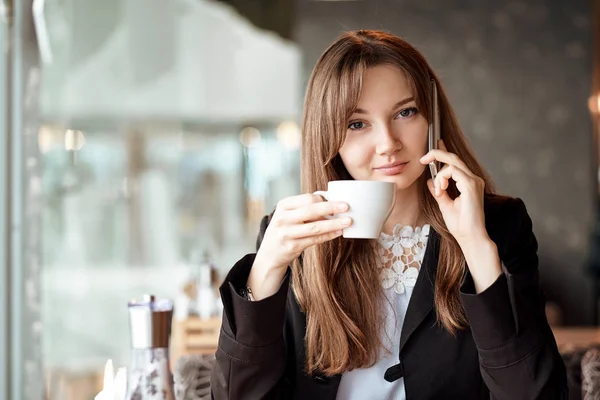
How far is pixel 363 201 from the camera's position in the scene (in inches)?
45.5

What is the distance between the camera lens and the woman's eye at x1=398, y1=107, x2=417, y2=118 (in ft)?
4.85

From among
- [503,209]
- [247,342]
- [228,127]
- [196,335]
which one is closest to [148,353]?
[247,342]

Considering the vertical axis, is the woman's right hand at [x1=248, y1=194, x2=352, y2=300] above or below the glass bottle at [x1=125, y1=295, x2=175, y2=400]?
above

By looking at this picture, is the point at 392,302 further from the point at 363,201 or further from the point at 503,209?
the point at 363,201

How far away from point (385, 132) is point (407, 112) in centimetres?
8

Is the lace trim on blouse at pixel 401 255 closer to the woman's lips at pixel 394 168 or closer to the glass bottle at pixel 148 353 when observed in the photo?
the woman's lips at pixel 394 168

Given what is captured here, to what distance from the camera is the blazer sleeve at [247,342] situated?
1276 millimetres

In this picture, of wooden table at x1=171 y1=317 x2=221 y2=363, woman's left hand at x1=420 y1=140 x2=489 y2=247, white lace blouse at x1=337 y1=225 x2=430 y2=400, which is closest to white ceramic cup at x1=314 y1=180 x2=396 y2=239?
woman's left hand at x1=420 y1=140 x2=489 y2=247

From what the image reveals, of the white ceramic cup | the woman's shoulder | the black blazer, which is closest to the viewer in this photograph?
the white ceramic cup

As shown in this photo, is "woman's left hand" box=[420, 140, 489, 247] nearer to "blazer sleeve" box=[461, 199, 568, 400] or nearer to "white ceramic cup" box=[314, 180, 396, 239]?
"blazer sleeve" box=[461, 199, 568, 400]

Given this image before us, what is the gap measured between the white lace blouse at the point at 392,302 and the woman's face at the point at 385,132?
0.20m

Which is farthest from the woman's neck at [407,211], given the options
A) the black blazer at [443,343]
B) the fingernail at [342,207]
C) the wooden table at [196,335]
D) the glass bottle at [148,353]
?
the wooden table at [196,335]

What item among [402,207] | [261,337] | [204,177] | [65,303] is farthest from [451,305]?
[204,177]

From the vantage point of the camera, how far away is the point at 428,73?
5.10 ft
